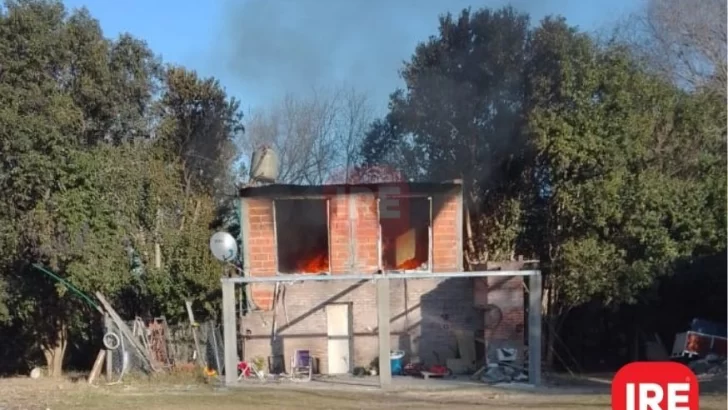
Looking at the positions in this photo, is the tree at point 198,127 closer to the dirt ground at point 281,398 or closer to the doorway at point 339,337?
the doorway at point 339,337

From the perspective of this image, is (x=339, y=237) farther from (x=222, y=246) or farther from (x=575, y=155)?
(x=575, y=155)

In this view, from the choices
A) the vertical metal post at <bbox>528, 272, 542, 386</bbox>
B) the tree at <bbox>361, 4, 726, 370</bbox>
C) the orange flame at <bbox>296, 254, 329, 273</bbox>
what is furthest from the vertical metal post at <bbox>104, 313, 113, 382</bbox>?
the tree at <bbox>361, 4, 726, 370</bbox>

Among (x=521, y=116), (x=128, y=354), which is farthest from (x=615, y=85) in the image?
(x=128, y=354)

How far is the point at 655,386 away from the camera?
140 inches

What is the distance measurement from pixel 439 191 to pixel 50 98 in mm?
9894

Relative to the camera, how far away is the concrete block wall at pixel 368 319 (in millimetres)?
23531

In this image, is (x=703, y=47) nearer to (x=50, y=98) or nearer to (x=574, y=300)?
(x=574, y=300)

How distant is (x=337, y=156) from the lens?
37406 mm

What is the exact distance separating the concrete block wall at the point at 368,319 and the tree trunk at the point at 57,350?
20.0 ft

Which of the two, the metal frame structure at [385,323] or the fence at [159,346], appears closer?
the metal frame structure at [385,323]

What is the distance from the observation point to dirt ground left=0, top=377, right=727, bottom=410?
15750 mm

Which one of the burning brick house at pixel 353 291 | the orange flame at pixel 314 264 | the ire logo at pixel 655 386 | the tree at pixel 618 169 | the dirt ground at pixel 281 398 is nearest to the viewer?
the ire logo at pixel 655 386

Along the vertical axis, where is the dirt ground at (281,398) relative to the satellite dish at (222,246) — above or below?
below

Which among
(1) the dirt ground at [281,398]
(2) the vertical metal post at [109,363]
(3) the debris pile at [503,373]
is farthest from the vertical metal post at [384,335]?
(2) the vertical metal post at [109,363]
